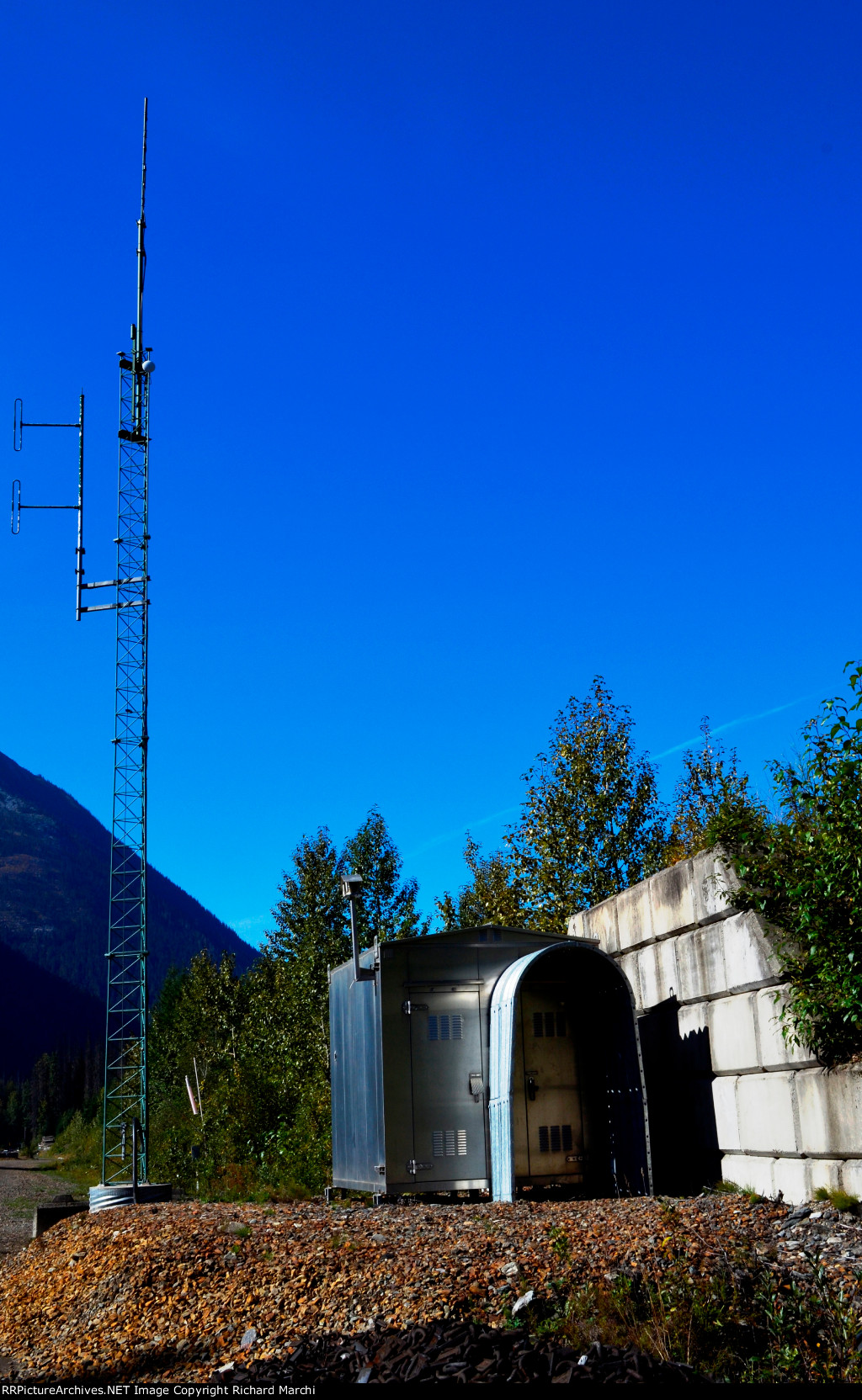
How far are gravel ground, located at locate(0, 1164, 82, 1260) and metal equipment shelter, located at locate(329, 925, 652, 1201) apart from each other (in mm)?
7044

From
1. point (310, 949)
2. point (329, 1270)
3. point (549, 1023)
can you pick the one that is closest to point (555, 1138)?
point (549, 1023)

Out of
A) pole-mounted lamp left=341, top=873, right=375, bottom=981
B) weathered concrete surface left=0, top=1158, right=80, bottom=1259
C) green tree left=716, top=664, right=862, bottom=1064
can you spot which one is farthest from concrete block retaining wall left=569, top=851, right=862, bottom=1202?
weathered concrete surface left=0, top=1158, right=80, bottom=1259

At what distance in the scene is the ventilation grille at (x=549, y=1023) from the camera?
14.3m

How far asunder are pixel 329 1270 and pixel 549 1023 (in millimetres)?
6212

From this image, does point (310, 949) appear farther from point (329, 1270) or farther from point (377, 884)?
point (329, 1270)

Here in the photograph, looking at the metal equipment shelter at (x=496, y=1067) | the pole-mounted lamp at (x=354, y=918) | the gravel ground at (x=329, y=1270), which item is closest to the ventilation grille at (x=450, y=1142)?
the metal equipment shelter at (x=496, y=1067)

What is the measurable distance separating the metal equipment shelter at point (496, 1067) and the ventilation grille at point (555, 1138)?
0.01 m

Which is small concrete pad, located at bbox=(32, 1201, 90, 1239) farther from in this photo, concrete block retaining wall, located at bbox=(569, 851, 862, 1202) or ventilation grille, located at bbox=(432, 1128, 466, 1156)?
concrete block retaining wall, located at bbox=(569, 851, 862, 1202)

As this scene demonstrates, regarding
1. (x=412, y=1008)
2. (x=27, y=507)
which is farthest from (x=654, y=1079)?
(x=27, y=507)

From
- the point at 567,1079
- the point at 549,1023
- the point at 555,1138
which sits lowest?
the point at 555,1138

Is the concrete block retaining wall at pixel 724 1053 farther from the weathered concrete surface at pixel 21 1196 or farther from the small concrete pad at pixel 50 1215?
the weathered concrete surface at pixel 21 1196

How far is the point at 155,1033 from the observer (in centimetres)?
7438

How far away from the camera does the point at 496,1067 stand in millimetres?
13578

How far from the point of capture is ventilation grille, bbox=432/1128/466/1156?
13492 millimetres
